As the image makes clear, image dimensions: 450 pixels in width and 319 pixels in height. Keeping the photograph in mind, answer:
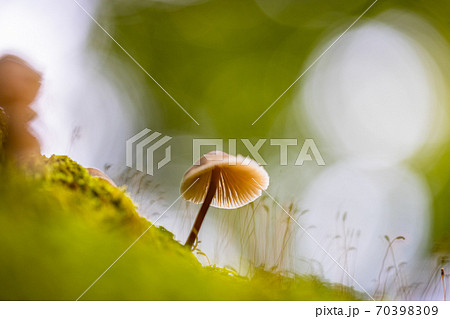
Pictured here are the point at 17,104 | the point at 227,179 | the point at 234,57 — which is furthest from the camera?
the point at 234,57

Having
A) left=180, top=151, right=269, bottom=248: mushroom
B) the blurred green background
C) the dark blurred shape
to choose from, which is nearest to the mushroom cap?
left=180, top=151, right=269, bottom=248: mushroom

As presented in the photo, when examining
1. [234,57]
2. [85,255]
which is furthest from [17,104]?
[234,57]

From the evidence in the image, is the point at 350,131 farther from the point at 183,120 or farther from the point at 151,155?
the point at 151,155

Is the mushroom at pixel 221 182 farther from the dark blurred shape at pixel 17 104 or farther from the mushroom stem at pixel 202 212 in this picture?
the dark blurred shape at pixel 17 104

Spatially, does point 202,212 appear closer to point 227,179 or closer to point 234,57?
point 227,179

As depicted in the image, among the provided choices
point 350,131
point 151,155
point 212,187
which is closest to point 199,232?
point 212,187

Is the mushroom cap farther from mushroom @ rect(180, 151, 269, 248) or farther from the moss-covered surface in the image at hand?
the moss-covered surface
